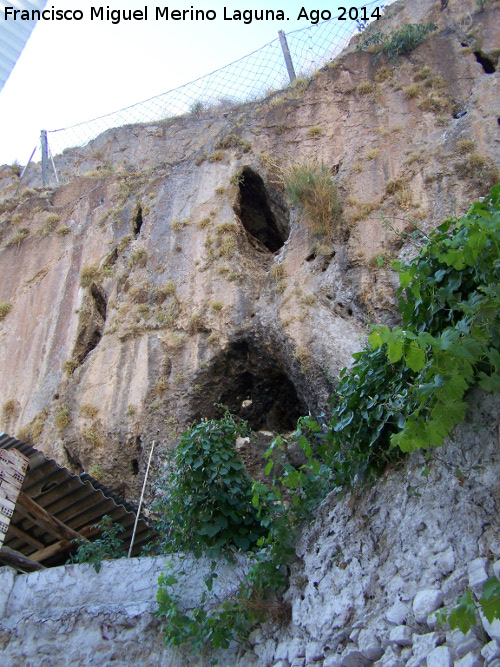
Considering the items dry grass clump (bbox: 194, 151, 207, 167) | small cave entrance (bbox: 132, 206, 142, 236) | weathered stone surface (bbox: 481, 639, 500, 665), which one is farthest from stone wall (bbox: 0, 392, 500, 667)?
dry grass clump (bbox: 194, 151, 207, 167)

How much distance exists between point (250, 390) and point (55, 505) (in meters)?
3.86

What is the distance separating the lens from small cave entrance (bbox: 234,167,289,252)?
39.1ft

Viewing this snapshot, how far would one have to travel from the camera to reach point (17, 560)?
721cm

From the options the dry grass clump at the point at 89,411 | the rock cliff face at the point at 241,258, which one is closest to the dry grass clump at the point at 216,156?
the rock cliff face at the point at 241,258

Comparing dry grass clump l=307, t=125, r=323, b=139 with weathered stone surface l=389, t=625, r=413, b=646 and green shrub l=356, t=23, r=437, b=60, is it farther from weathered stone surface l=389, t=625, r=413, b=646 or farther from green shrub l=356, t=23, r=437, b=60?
weathered stone surface l=389, t=625, r=413, b=646

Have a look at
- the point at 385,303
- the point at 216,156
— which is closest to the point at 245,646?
the point at 385,303

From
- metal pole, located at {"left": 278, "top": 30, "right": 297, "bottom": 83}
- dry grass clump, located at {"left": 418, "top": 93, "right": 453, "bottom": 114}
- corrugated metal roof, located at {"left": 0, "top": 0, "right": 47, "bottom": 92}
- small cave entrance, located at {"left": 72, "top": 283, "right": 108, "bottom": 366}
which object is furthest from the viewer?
metal pole, located at {"left": 278, "top": 30, "right": 297, "bottom": 83}

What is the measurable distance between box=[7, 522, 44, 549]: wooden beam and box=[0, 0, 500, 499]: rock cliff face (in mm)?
1865

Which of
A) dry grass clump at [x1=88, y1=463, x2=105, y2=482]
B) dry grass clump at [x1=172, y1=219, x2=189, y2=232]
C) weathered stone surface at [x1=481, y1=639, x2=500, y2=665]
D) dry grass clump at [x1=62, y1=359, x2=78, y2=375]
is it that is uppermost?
dry grass clump at [x1=172, y1=219, x2=189, y2=232]

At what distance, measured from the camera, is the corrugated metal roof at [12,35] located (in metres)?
4.10

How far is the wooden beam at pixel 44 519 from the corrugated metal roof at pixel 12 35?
172 inches

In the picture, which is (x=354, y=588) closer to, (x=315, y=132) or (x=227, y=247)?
(x=227, y=247)

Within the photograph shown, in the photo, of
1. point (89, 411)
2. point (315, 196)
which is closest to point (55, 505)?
point (89, 411)

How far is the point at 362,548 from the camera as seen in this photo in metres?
4.63
